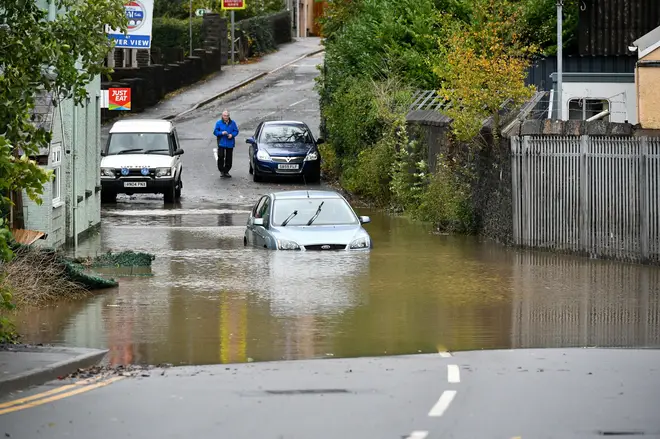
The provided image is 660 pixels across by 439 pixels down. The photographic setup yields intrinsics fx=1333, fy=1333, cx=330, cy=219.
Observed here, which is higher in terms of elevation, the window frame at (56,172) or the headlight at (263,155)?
the headlight at (263,155)

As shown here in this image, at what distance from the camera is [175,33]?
69.8 meters

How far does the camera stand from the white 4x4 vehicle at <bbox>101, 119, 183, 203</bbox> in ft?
109

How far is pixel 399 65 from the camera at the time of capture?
1436 inches

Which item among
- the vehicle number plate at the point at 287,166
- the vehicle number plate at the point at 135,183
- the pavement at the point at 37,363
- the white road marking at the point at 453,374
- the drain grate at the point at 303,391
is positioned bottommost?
the drain grate at the point at 303,391

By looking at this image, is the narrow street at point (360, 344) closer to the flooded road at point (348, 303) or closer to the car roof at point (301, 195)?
the flooded road at point (348, 303)

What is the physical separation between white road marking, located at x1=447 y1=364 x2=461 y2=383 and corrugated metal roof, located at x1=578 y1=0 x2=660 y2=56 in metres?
25.6

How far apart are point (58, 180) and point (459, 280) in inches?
349

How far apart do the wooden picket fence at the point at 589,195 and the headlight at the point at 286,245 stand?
416 cm

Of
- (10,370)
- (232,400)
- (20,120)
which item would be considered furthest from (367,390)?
(20,120)

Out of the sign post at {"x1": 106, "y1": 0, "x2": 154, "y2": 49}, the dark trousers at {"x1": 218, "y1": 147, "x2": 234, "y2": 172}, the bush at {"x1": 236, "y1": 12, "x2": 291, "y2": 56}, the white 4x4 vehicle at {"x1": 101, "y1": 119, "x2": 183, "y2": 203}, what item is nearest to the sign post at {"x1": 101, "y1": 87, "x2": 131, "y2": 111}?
the sign post at {"x1": 106, "y1": 0, "x2": 154, "y2": 49}

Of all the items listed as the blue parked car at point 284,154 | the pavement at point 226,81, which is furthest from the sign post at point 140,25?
the pavement at point 226,81

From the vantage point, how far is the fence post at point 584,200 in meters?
21.4

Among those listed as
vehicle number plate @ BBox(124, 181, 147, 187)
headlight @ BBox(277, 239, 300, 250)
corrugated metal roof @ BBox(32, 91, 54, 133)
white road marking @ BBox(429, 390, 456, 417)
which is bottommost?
white road marking @ BBox(429, 390, 456, 417)

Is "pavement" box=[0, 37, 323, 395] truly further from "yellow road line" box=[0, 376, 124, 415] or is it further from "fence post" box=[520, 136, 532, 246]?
"fence post" box=[520, 136, 532, 246]
